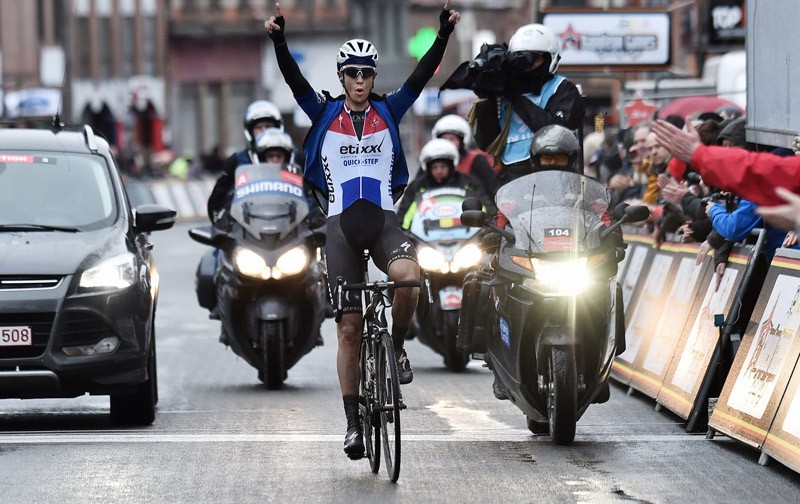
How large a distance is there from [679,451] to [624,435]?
2.53 feet

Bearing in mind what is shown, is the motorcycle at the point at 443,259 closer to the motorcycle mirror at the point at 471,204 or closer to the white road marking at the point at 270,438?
the white road marking at the point at 270,438

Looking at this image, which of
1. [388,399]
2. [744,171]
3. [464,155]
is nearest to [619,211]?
[388,399]

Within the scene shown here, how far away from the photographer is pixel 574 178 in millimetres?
10656

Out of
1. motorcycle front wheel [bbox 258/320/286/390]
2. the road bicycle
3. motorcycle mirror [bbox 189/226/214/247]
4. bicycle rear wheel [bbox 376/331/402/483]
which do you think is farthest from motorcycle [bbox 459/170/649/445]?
motorcycle mirror [bbox 189/226/214/247]

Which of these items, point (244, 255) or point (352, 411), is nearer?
point (352, 411)

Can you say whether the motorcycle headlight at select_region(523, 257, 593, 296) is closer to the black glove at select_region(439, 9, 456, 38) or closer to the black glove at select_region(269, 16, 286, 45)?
the black glove at select_region(439, 9, 456, 38)

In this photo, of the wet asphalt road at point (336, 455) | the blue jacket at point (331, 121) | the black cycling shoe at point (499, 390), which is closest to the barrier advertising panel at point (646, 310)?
the wet asphalt road at point (336, 455)

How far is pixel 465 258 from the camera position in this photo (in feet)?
51.4

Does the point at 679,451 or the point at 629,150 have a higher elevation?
the point at 629,150

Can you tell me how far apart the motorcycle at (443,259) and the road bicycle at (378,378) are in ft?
18.6

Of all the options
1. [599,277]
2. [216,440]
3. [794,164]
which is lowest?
[216,440]

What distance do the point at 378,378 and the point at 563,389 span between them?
3.95ft

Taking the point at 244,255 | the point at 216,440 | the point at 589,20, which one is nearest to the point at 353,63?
the point at 216,440

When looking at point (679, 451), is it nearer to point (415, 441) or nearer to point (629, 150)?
point (415, 441)
